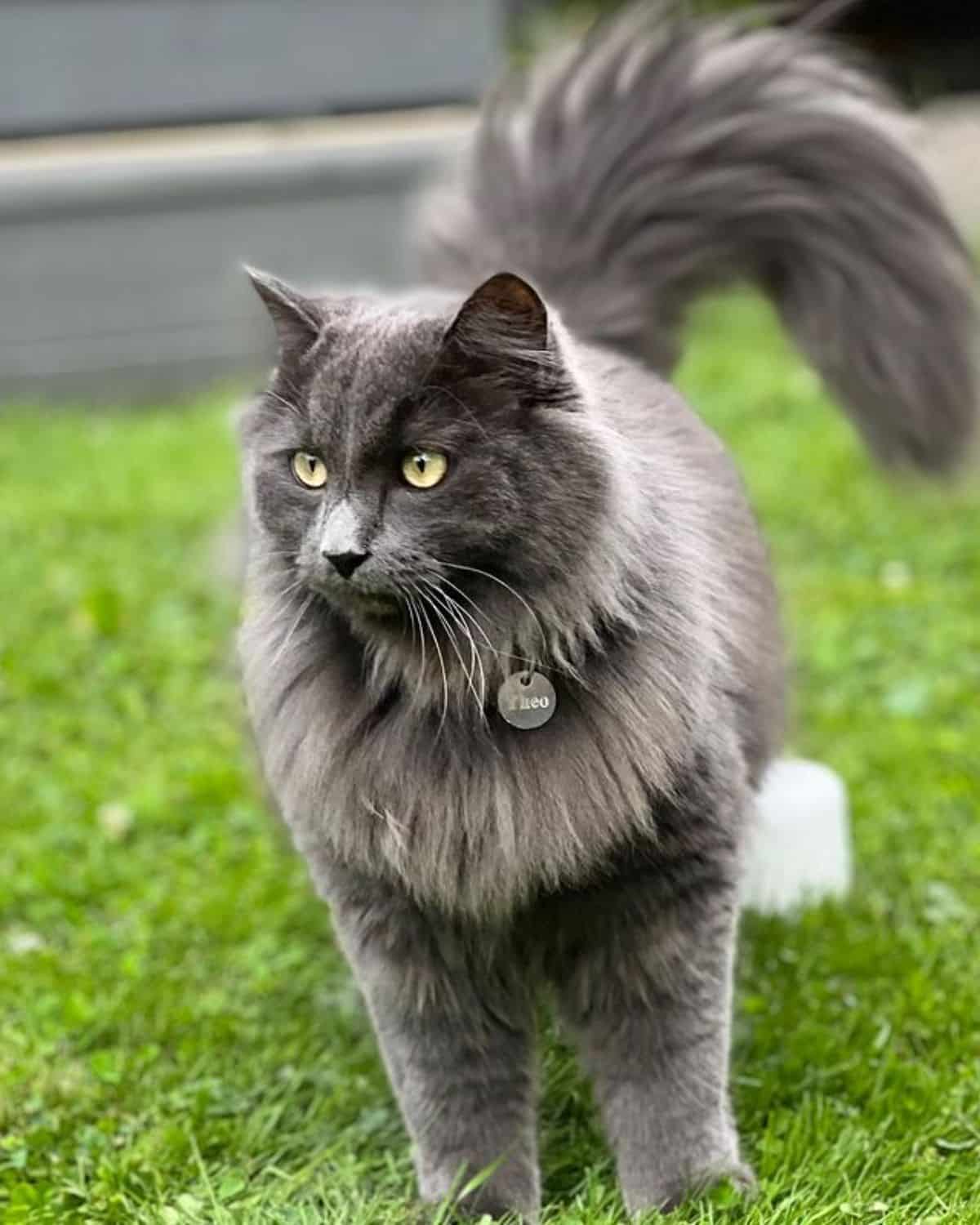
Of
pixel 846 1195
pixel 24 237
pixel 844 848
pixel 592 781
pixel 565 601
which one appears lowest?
pixel 24 237

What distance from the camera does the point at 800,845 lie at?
335 centimetres

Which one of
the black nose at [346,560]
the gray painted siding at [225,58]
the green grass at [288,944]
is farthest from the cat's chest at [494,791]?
the gray painted siding at [225,58]

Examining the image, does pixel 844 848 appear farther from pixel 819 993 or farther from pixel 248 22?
pixel 248 22

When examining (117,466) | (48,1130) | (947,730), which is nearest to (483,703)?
(48,1130)

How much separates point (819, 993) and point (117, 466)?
433cm

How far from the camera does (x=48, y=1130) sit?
108 inches

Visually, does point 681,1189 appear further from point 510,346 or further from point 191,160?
point 191,160

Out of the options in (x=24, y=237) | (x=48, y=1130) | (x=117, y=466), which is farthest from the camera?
(x=24, y=237)

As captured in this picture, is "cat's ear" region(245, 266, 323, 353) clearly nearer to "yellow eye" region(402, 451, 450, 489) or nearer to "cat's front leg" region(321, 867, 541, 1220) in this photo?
"yellow eye" region(402, 451, 450, 489)

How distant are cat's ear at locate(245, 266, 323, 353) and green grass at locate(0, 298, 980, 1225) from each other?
1.27 m

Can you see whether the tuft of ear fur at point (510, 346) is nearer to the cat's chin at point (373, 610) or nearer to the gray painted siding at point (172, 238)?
the cat's chin at point (373, 610)

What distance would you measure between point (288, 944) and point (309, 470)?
1.42 m

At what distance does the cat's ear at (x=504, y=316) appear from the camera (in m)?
2.13

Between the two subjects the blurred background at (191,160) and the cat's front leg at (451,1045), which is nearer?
the cat's front leg at (451,1045)
